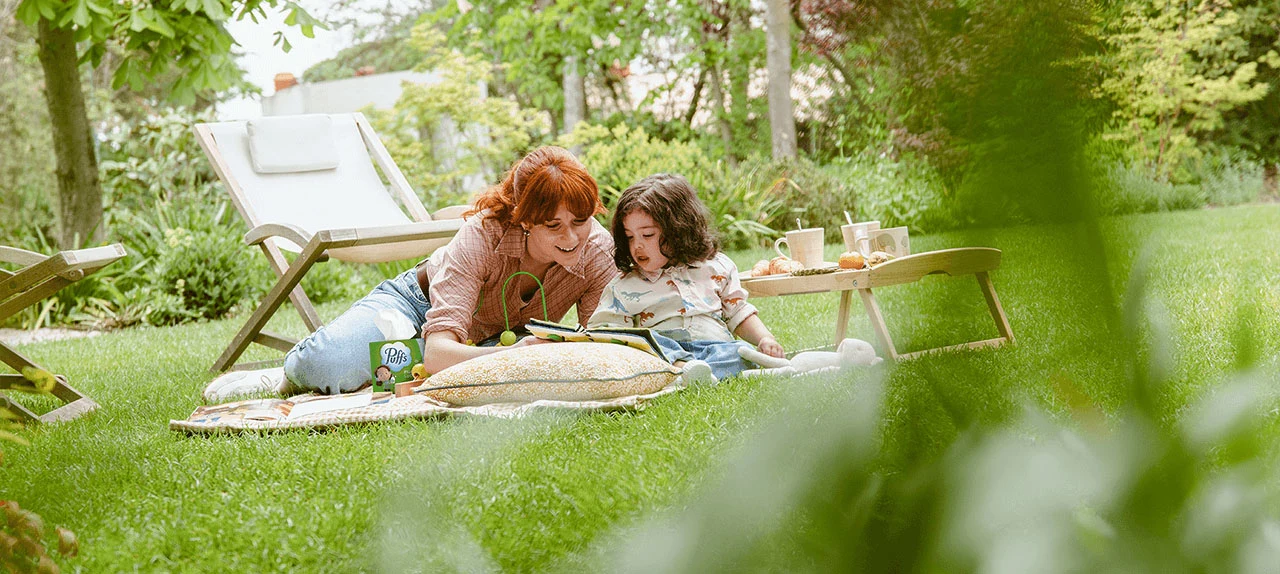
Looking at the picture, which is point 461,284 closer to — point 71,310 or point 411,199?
point 411,199


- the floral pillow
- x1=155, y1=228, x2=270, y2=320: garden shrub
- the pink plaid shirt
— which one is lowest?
x1=155, y1=228, x2=270, y2=320: garden shrub

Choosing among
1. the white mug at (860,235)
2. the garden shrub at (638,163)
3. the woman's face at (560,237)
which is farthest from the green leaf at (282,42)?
the garden shrub at (638,163)

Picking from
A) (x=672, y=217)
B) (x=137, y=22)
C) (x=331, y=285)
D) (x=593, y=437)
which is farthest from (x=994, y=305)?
(x=331, y=285)

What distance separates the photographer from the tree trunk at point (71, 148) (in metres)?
6.60

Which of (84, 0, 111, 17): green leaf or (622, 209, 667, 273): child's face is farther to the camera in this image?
(84, 0, 111, 17): green leaf

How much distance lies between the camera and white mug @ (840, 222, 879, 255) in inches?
145

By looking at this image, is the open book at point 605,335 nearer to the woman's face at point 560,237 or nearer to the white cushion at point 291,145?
the woman's face at point 560,237

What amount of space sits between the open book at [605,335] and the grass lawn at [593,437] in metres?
0.31

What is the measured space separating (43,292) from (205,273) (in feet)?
11.5

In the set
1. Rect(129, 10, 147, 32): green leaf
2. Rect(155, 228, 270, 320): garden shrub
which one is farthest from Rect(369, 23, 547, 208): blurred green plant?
Rect(129, 10, 147, 32): green leaf

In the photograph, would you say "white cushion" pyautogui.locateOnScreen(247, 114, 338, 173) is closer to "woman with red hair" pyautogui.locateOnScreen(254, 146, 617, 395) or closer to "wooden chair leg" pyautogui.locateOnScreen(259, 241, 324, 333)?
"wooden chair leg" pyautogui.locateOnScreen(259, 241, 324, 333)

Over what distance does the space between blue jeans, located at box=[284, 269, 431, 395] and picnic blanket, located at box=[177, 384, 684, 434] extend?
0.38m

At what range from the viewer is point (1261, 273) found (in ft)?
12.9

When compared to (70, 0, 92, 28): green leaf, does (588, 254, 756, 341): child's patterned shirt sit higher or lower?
lower
